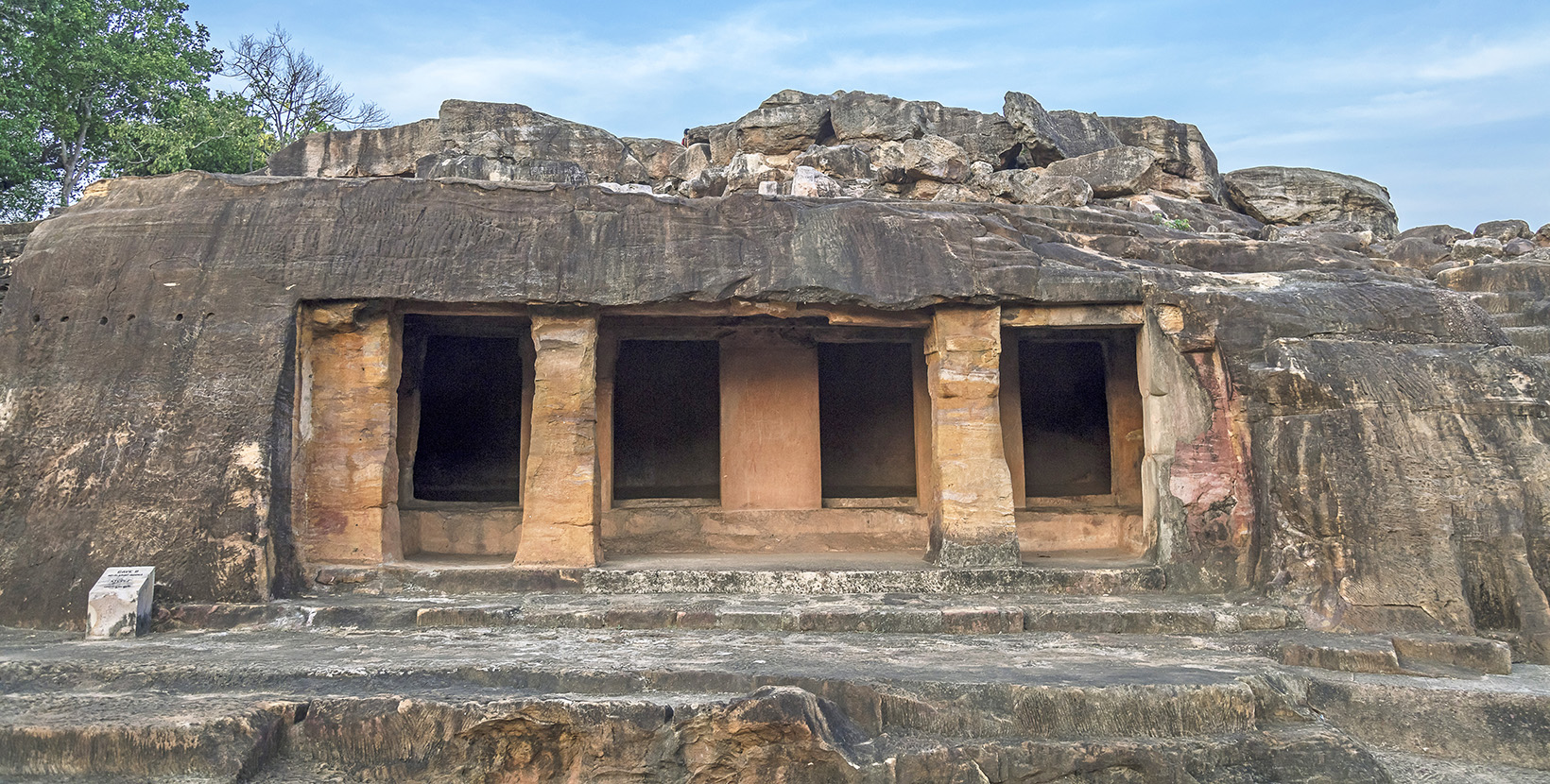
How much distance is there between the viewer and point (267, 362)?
7227 millimetres

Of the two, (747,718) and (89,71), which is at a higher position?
(89,71)

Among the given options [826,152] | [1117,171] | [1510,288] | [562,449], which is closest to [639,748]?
[562,449]

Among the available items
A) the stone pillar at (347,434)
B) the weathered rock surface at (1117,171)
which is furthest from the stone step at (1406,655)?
the weathered rock surface at (1117,171)

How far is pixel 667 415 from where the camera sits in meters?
12.2

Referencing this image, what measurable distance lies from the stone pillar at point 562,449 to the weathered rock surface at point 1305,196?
1193 centimetres

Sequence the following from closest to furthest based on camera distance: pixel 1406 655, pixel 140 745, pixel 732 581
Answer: pixel 140 745 < pixel 1406 655 < pixel 732 581

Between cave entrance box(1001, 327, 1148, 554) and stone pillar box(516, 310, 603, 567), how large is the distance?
4.16 m

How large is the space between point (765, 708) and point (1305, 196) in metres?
14.1

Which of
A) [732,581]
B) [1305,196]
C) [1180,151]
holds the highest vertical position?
[1180,151]

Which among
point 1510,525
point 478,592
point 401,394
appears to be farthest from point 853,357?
point 1510,525

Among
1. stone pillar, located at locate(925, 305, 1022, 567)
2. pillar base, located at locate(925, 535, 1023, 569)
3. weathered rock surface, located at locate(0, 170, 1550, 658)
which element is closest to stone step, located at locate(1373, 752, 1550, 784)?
weathered rock surface, located at locate(0, 170, 1550, 658)

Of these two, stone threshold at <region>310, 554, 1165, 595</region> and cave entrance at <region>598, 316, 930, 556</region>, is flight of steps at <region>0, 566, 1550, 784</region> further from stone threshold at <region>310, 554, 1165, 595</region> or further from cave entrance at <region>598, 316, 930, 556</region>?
cave entrance at <region>598, 316, 930, 556</region>

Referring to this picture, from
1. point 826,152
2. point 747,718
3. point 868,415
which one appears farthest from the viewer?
point 826,152

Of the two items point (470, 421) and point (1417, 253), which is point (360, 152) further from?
point (1417, 253)
